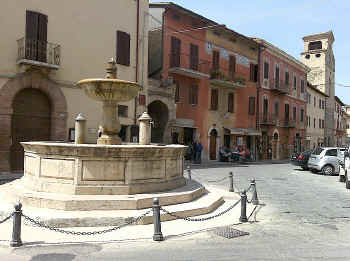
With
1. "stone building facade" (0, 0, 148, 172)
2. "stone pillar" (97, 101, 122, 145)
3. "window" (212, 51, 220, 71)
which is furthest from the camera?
"window" (212, 51, 220, 71)

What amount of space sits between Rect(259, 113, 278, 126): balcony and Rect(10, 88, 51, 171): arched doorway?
70.0ft

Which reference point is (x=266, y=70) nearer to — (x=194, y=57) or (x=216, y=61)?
(x=216, y=61)

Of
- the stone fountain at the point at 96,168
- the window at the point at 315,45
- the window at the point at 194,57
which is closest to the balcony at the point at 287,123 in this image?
the window at the point at 194,57

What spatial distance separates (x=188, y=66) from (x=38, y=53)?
11.3 meters

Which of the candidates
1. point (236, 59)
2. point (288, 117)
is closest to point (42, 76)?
point (236, 59)

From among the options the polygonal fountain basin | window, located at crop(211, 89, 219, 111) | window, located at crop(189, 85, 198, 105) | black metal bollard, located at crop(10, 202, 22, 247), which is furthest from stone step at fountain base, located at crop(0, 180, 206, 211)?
window, located at crop(211, 89, 219, 111)

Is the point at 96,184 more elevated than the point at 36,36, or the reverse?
the point at 36,36

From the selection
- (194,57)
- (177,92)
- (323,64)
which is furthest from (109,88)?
(323,64)

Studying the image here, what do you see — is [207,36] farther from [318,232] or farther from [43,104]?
[318,232]

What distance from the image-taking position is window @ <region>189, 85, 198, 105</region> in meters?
24.5

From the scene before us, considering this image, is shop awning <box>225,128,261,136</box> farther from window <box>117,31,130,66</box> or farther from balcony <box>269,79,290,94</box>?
window <box>117,31,130,66</box>

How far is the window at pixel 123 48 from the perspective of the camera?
62.1 feet

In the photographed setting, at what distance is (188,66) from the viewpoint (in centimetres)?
2417

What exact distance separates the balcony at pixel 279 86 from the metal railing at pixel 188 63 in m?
10.7
